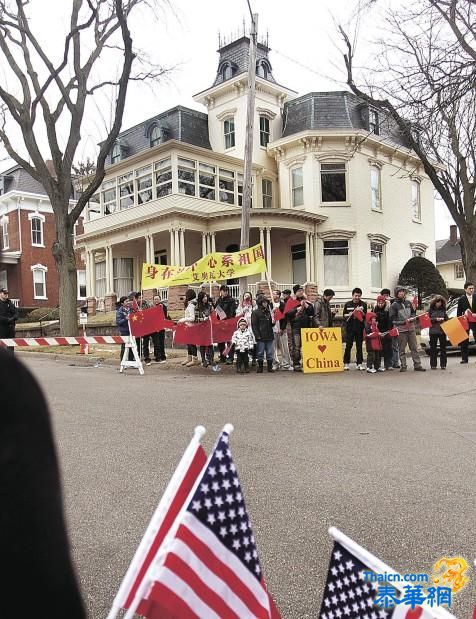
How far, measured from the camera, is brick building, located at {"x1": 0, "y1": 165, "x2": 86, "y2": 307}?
40.2 metres

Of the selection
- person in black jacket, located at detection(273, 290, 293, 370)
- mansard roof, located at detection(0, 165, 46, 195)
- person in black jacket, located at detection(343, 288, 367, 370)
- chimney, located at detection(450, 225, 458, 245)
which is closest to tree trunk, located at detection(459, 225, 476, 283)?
person in black jacket, located at detection(343, 288, 367, 370)

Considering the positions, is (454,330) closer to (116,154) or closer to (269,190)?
A: (269,190)

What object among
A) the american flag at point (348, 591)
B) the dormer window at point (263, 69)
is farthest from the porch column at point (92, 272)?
the american flag at point (348, 591)

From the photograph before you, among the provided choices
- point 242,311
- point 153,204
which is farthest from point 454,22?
point 153,204

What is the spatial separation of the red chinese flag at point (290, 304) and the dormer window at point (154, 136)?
19401 millimetres

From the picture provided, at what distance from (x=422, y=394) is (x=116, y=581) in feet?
25.4

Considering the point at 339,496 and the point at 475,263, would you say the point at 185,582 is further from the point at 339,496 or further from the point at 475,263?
the point at 475,263

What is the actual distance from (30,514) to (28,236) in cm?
4257

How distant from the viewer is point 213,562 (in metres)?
1.70

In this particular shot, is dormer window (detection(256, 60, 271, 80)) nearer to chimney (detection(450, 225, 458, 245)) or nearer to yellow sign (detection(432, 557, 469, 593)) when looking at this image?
chimney (detection(450, 225, 458, 245))

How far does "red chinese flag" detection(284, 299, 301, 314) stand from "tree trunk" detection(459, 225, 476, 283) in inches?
468

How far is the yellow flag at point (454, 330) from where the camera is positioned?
13.5 metres

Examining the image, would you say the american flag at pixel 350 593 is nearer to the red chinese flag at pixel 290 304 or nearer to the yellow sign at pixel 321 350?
the yellow sign at pixel 321 350

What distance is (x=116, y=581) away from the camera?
129 inches
